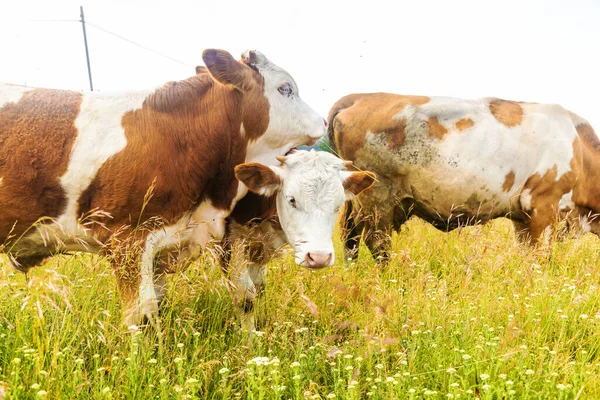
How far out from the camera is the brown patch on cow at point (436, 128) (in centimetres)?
551

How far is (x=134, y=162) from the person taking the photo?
10.2ft

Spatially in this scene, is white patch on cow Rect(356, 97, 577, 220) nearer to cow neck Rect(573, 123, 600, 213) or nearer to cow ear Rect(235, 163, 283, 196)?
cow neck Rect(573, 123, 600, 213)

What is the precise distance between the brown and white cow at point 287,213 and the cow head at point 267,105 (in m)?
0.16

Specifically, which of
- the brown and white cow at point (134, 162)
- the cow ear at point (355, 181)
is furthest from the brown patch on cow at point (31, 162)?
the cow ear at point (355, 181)

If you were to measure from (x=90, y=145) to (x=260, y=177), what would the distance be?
3.67ft

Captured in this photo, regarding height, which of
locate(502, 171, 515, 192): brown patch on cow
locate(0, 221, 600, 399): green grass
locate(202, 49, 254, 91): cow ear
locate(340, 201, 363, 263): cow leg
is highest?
locate(202, 49, 254, 91): cow ear

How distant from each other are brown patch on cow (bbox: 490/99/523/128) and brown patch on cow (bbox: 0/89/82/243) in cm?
448

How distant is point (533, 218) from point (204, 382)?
14.4 ft

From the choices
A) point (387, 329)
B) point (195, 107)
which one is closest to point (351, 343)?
point (387, 329)

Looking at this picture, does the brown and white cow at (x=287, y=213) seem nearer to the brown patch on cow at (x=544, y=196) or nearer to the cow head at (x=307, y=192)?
the cow head at (x=307, y=192)

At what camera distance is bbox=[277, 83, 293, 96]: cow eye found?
371 cm

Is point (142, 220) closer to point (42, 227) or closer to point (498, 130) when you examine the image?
point (42, 227)

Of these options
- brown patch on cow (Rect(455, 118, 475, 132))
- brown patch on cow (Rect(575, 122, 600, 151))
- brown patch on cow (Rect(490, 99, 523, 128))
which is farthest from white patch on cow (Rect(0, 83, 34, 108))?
brown patch on cow (Rect(575, 122, 600, 151))

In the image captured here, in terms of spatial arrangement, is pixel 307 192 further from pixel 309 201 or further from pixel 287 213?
pixel 287 213
